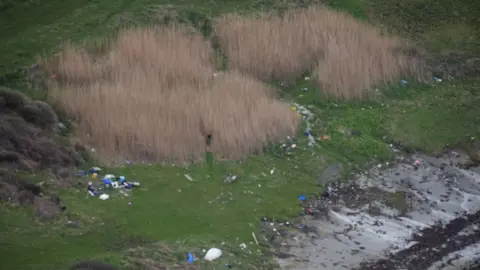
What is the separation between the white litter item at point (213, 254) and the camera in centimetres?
1221

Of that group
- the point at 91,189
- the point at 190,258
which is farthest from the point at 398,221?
the point at 91,189

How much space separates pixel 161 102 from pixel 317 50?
5675mm

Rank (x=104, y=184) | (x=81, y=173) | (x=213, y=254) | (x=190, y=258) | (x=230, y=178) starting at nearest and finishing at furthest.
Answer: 1. (x=190, y=258)
2. (x=213, y=254)
3. (x=104, y=184)
4. (x=81, y=173)
5. (x=230, y=178)

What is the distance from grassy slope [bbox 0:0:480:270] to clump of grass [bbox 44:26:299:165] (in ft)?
1.93

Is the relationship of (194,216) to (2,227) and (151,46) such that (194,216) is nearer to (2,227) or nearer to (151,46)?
(2,227)

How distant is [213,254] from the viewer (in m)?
12.3

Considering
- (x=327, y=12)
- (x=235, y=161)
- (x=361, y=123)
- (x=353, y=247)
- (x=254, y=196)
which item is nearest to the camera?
(x=353, y=247)

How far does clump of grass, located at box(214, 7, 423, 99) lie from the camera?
1950 centimetres

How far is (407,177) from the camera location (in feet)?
54.0

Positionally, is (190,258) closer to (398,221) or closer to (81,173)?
(81,173)

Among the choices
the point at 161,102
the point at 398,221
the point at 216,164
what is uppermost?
the point at 161,102

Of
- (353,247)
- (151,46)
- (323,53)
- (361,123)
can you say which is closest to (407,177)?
Answer: (361,123)

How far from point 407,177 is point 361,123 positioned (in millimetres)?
2329

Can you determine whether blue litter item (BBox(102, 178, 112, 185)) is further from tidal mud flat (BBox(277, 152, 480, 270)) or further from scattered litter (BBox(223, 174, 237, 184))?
tidal mud flat (BBox(277, 152, 480, 270))
